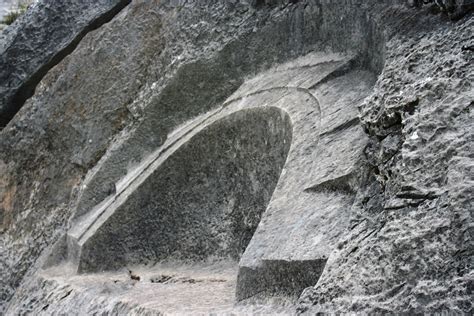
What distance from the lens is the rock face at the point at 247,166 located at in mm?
1427

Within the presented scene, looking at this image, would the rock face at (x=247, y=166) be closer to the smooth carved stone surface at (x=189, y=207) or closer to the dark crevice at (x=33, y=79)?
the smooth carved stone surface at (x=189, y=207)

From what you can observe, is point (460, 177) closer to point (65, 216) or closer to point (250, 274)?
point (250, 274)

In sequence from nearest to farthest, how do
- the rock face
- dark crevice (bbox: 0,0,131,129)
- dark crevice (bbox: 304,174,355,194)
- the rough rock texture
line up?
1. the rough rock texture
2. the rock face
3. dark crevice (bbox: 304,174,355,194)
4. dark crevice (bbox: 0,0,131,129)

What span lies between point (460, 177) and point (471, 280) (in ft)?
0.82

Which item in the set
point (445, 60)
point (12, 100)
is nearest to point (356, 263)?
point (445, 60)

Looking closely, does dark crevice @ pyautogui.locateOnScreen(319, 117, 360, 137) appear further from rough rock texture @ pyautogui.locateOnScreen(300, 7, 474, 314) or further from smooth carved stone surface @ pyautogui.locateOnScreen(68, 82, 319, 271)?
rough rock texture @ pyautogui.locateOnScreen(300, 7, 474, 314)

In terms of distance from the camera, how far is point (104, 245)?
11.4ft

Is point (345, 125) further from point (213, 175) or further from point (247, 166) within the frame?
point (213, 175)

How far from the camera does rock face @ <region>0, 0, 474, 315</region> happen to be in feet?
4.68

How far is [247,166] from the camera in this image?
3.23m

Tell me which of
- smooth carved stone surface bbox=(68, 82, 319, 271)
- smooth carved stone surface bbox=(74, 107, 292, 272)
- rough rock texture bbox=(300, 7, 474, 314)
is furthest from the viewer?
smooth carved stone surface bbox=(74, 107, 292, 272)

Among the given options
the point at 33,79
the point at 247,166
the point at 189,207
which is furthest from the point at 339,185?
the point at 33,79

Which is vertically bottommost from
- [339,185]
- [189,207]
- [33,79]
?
[189,207]

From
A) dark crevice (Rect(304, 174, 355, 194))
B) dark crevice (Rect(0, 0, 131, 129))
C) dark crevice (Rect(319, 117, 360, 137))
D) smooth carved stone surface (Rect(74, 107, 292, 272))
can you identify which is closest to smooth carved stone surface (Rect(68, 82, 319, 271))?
smooth carved stone surface (Rect(74, 107, 292, 272))
